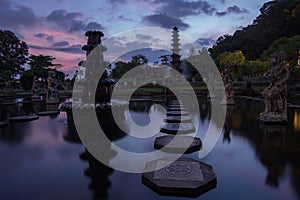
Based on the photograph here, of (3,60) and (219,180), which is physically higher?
(3,60)

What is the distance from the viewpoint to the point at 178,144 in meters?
7.17

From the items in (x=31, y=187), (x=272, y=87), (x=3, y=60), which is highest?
(x=3, y=60)

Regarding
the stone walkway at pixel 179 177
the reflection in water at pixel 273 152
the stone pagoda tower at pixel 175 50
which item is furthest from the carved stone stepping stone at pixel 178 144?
the stone pagoda tower at pixel 175 50

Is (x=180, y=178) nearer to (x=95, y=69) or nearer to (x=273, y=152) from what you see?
(x=273, y=152)

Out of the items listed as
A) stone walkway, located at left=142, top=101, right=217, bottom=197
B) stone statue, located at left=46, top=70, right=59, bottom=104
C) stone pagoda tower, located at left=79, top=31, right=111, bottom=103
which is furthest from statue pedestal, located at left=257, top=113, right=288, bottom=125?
stone statue, located at left=46, top=70, right=59, bottom=104

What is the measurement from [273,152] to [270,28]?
2009 inches

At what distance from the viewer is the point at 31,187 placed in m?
4.53

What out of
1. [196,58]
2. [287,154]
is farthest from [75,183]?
[196,58]

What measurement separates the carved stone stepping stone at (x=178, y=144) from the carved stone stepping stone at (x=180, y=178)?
4.09 feet

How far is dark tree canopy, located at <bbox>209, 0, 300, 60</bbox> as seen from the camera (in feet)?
147

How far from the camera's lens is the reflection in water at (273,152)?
4.91 metres

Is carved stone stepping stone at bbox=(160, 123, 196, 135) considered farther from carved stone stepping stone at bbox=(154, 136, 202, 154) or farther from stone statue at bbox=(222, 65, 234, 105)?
stone statue at bbox=(222, 65, 234, 105)

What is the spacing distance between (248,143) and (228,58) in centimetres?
3957

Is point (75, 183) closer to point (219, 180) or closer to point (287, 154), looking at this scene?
point (219, 180)
